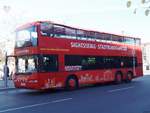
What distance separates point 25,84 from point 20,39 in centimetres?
269

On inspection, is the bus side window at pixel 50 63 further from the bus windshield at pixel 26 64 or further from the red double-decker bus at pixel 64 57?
the bus windshield at pixel 26 64

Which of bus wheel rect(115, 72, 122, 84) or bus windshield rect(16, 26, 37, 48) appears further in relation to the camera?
bus wheel rect(115, 72, 122, 84)

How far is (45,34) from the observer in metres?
17.8

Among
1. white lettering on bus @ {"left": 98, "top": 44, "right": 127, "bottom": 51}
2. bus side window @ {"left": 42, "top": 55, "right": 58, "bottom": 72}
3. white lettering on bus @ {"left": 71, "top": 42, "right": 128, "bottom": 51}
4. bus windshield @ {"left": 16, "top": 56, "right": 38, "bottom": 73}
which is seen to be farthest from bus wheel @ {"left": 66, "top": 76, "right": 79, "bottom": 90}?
white lettering on bus @ {"left": 98, "top": 44, "right": 127, "bottom": 51}

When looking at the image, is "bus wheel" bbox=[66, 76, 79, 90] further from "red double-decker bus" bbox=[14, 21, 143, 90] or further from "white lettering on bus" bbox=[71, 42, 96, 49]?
"white lettering on bus" bbox=[71, 42, 96, 49]

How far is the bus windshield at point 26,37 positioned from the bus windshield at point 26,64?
731mm

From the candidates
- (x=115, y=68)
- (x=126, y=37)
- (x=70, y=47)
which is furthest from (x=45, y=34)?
(x=126, y=37)

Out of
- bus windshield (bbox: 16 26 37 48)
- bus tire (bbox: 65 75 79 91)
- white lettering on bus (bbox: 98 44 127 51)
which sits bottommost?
bus tire (bbox: 65 75 79 91)

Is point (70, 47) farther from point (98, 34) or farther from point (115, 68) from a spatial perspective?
point (115, 68)

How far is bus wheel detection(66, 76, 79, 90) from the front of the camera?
1917 centimetres

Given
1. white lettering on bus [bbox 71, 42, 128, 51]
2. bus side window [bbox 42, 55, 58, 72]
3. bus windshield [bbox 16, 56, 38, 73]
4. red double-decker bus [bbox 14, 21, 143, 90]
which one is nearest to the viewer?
bus windshield [bbox 16, 56, 38, 73]

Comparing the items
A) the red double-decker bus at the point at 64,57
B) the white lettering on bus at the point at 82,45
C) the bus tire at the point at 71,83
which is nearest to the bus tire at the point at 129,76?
the red double-decker bus at the point at 64,57

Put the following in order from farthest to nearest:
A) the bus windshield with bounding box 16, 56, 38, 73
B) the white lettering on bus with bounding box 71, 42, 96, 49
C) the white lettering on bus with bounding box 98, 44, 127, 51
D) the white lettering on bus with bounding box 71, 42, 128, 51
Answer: the white lettering on bus with bounding box 98, 44, 127, 51 → the white lettering on bus with bounding box 71, 42, 128, 51 → the white lettering on bus with bounding box 71, 42, 96, 49 → the bus windshield with bounding box 16, 56, 38, 73

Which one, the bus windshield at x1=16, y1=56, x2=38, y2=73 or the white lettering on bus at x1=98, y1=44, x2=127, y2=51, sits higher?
the white lettering on bus at x1=98, y1=44, x2=127, y2=51
